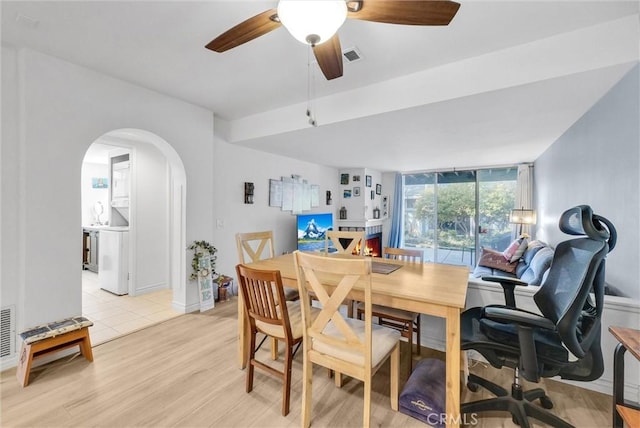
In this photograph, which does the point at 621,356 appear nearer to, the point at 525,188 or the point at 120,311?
the point at 120,311

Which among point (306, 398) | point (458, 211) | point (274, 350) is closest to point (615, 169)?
point (306, 398)

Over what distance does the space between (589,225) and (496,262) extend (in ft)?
10.7

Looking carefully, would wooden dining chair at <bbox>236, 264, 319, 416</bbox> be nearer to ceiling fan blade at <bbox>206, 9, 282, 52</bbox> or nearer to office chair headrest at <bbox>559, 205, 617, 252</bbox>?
ceiling fan blade at <bbox>206, 9, 282, 52</bbox>

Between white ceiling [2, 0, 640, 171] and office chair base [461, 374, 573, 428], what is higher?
white ceiling [2, 0, 640, 171]

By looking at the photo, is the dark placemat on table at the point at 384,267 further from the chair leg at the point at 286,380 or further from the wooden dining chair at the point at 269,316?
the chair leg at the point at 286,380

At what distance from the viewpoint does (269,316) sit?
172 cm

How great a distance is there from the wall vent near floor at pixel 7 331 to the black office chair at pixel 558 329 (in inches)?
129

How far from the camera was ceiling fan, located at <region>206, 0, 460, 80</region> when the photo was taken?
1155 mm

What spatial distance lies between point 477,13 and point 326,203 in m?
4.62

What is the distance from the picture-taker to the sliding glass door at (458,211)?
19.1 feet

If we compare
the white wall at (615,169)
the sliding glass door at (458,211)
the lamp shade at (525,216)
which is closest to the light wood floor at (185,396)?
the white wall at (615,169)

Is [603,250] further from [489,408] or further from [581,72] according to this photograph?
[581,72]

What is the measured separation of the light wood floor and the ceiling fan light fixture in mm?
2102

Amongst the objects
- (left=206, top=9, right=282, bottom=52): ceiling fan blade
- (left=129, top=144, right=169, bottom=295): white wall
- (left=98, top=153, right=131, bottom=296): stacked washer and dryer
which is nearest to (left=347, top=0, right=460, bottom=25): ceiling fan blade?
(left=206, top=9, right=282, bottom=52): ceiling fan blade
